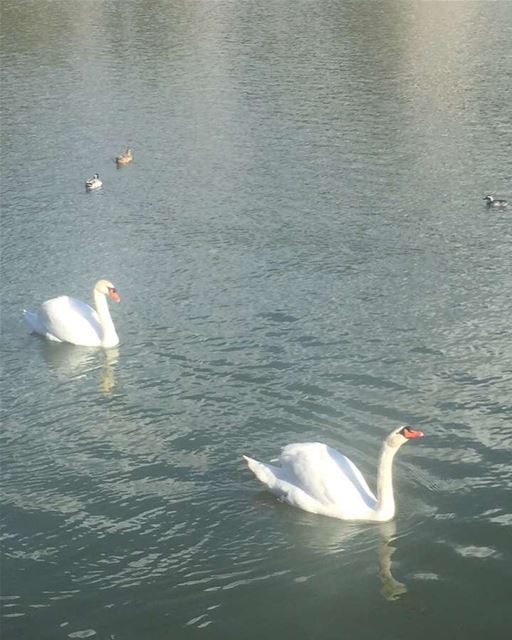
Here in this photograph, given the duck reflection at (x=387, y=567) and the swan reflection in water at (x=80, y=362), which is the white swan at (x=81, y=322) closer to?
the swan reflection in water at (x=80, y=362)

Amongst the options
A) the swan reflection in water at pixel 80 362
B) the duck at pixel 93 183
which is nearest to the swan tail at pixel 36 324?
the swan reflection in water at pixel 80 362

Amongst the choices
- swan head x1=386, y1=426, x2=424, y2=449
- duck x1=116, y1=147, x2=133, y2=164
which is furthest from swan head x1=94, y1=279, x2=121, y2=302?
duck x1=116, y1=147, x2=133, y2=164

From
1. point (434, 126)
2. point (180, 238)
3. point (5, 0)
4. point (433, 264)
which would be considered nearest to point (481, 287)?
point (433, 264)

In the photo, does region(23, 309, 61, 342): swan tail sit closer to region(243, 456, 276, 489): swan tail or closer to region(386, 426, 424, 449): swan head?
region(243, 456, 276, 489): swan tail

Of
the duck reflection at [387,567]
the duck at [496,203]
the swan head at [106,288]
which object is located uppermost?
the duck at [496,203]

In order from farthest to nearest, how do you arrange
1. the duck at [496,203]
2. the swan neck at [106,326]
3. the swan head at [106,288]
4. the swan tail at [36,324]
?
the duck at [496,203]
the swan tail at [36,324]
the swan head at [106,288]
the swan neck at [106,326]

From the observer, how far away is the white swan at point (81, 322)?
17062 millimetres

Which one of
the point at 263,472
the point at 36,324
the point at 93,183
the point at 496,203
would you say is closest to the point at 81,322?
the point at 36,324

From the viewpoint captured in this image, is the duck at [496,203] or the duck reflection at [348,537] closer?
the duck reflection at [348,537]

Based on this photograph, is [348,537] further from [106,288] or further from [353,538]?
[106,288]

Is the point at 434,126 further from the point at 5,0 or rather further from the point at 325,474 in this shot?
the point at 5,0

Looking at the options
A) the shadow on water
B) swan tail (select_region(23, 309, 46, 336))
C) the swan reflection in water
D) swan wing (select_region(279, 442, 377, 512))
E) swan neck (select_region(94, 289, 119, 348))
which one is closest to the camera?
the shadow on water

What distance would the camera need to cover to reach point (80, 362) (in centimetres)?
1689

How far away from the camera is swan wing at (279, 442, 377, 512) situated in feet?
40.1
